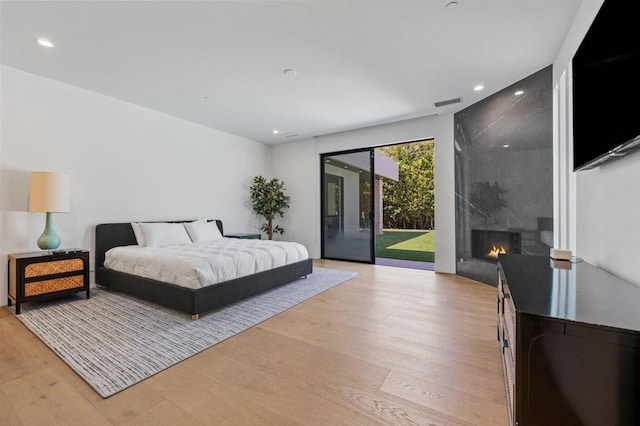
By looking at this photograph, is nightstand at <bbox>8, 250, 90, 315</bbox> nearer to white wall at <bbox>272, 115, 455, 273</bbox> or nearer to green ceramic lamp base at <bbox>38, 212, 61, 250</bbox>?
green ceramic lamp base at <bbox>38, 212, 61, 250</bbox>

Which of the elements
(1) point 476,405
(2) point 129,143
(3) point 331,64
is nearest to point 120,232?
(2) point 129,143

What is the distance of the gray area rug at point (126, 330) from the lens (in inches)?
75.7

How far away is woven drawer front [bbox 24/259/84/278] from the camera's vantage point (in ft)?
9.65

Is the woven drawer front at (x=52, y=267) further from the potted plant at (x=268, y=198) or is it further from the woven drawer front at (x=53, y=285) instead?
the potted plant at (x=268, y=198)

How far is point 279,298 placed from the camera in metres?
3.46

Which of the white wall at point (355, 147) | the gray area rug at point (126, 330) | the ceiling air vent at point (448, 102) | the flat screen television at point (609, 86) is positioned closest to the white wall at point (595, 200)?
the flat screen television at point (609, 86)

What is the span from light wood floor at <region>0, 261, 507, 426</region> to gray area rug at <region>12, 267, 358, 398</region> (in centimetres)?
9

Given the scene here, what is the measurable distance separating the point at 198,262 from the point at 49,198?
6.18 feet

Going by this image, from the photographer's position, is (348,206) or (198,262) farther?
(348,206)

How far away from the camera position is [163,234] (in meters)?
4.21

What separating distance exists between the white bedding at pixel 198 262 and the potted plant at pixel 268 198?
2.31m

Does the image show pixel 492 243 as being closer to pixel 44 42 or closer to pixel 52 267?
pixel 52 267

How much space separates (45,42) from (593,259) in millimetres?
5195

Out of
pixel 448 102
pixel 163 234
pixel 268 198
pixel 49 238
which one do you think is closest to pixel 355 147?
pixel 448 102
